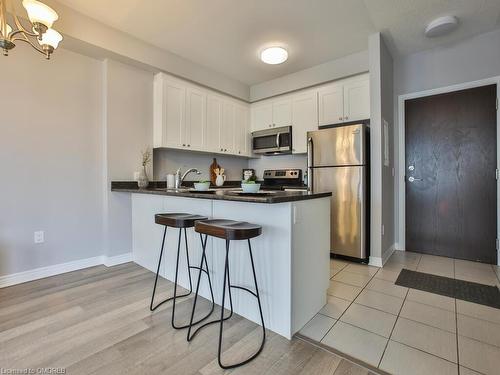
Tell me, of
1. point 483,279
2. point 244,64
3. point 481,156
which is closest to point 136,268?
point 244,64

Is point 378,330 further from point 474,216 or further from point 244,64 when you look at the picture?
point 244,64

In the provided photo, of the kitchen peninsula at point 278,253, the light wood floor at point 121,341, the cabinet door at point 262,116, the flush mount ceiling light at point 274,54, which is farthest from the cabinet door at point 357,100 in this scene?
the light wood floor at point 121,341

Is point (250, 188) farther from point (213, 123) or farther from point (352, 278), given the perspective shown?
point (213, 123)

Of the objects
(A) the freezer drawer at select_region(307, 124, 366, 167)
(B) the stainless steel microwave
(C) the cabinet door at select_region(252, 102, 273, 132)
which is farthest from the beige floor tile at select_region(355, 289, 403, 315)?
(C) the cabinet door at select_region(252, 102, 273, 132)

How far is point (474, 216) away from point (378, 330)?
2344mm

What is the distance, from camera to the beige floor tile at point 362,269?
2.72m

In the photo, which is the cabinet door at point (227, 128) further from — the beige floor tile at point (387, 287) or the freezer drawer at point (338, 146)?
the beige floor tile at point (387, 287)

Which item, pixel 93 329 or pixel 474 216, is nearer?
pixel 93 329

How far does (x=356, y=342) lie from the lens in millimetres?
1546

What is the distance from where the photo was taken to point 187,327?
171cm

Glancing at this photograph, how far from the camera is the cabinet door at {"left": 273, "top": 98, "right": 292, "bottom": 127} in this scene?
412 centimetres

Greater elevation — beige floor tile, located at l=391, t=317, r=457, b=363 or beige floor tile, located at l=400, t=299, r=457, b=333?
beige floor tile, located at l=400, t=299, r=457, b=333

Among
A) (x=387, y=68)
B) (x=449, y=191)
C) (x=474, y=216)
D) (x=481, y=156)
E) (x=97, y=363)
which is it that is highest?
(x=387, y=68)

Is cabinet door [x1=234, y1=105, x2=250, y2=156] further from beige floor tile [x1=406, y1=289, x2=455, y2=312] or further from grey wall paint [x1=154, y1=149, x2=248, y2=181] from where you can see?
beige floor tile [x1=406, y1=289, x2=455, y2=312]
